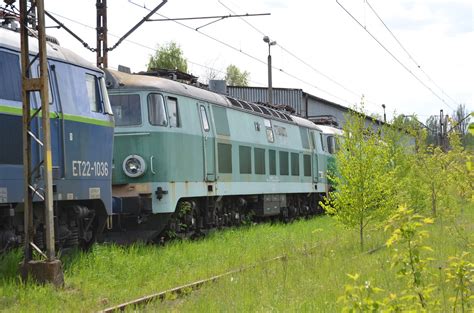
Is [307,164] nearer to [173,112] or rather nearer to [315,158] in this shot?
[315,158]

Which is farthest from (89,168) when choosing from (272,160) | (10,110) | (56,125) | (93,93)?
(272,160)

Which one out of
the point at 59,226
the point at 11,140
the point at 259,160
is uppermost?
the point at 11,140

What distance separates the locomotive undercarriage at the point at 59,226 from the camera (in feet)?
29.2

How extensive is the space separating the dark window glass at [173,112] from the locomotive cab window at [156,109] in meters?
0.20

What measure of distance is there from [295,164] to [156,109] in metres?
8.57

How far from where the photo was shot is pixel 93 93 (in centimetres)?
1039

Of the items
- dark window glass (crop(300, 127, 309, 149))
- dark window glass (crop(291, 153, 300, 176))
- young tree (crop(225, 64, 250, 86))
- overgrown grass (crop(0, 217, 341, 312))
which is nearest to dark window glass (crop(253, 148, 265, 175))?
overgrown grass (crop(0, 217, 341, 312))

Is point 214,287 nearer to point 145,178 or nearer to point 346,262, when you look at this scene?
point 346,262

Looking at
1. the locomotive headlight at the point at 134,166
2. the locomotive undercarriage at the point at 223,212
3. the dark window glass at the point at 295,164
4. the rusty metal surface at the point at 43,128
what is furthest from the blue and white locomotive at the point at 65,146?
the dark window glass at the point at 295,164

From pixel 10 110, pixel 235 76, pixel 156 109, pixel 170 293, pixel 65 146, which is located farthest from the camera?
pixel 235 76

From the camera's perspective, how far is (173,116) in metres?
12.9

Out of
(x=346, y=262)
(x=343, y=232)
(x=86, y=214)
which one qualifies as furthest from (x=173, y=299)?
(x=343, y=232)

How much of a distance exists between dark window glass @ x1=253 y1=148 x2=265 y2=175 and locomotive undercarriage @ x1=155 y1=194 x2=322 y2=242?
0.75 metres

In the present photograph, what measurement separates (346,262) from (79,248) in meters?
4.51
